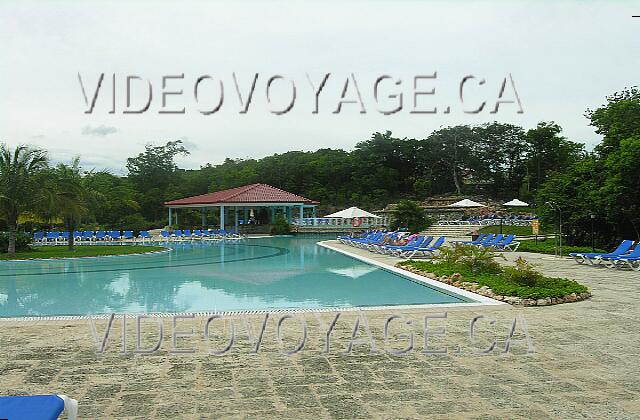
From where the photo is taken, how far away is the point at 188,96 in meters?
5.84

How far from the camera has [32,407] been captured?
2555 mm

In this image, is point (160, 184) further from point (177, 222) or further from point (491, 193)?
point (491, 193)

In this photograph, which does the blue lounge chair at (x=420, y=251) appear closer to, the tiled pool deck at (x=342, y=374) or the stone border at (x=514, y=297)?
the stone border at (x=514, y=297)

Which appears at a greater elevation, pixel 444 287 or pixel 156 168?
pixel 156 168

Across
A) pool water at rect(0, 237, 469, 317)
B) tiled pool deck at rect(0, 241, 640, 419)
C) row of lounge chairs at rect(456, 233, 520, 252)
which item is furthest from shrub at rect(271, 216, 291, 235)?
tiled pool deck at rect(0, 241, 640, 419)

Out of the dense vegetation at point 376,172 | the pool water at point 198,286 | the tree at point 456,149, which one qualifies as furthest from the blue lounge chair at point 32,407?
the tree at point 456,149

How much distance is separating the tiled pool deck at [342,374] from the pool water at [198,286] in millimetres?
2658

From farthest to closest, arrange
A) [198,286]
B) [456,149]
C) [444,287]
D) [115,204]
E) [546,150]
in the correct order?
1. [456,149]
2. [546,150]
3. [115,204]
4. [198,286]
5. [444,287]

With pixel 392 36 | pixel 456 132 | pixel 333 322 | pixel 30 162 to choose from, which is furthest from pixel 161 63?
pixel 456 132

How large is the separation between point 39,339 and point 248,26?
460 cm

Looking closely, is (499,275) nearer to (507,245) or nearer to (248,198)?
(507,245)

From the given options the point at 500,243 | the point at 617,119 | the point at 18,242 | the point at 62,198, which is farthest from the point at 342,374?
the point at 18,242

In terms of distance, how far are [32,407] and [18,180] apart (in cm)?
1813

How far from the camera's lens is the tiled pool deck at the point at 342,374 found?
12.3ft
